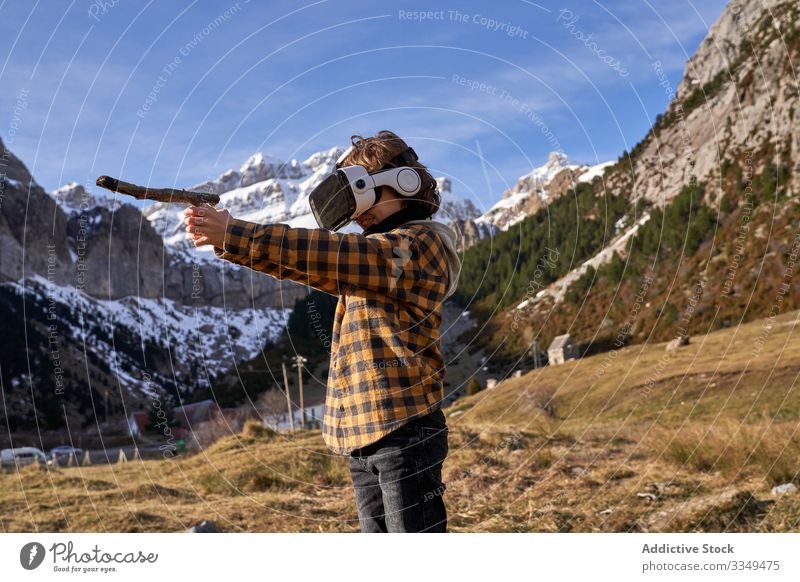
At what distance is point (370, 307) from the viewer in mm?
3141

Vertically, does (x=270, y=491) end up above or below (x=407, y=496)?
below

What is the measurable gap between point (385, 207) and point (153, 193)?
1.04 m

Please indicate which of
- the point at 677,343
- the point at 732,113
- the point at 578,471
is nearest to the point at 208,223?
the point at 578,471

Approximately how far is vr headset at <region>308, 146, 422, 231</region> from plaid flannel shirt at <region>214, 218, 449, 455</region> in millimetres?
236

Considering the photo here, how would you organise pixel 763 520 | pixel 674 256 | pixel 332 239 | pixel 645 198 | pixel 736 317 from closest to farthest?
1. pixel 332 239
2. pixel 763 520
3. pixel 736 317
4. pixel 674 256
5. pixel 645 198

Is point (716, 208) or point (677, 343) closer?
point (677, 343)

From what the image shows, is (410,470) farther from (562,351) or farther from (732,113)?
(732,113)

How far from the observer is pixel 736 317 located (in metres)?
59.2

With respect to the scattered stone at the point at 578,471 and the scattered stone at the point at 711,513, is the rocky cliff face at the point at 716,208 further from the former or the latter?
the scattered stone at the point at 711,513

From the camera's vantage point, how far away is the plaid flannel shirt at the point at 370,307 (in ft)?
9.77

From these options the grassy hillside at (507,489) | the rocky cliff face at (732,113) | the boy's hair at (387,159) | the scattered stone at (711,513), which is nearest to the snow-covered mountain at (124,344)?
the rocky cliff face at (732,113)
